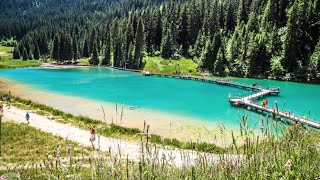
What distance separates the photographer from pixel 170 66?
113m

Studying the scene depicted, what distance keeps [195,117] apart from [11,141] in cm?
2252

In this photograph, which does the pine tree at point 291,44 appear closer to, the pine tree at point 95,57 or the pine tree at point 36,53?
the pine tree at point 95,57

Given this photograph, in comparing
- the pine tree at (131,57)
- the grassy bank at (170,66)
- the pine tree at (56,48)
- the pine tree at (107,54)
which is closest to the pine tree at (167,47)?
the grassy bank at (170,66)

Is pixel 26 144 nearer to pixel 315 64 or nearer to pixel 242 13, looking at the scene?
pixel 315 64

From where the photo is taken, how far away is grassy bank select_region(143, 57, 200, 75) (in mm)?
107375

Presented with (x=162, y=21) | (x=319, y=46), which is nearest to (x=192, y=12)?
(x=162, y=21)

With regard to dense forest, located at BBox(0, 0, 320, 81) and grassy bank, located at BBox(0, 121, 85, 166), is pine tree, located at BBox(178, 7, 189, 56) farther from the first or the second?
grassy bank, located at BBox(0, 121, 85, 166)

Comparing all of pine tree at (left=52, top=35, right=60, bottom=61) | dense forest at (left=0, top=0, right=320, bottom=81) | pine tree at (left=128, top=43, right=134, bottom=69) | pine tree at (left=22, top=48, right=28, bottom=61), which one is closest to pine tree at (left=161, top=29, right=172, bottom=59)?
dense forest at (left=0, top=0, right=320, bottom=81)

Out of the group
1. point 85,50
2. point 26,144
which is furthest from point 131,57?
point 26,144

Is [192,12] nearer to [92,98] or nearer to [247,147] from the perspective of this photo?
[92,98]

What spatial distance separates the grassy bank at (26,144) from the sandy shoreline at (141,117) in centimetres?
897

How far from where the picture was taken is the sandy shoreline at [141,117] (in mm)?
30219

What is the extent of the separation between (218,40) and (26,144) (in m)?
91.4

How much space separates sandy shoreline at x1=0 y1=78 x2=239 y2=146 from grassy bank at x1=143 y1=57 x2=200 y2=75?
181 feet
